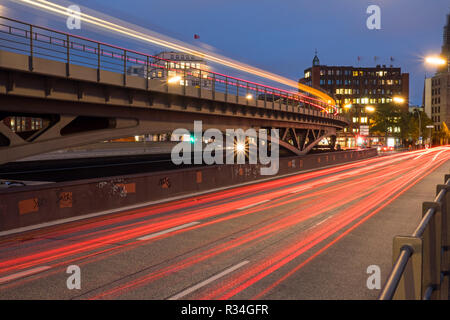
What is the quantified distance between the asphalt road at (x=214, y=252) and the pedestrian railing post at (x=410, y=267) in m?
3.02

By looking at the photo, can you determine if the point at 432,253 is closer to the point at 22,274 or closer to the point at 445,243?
the point at 445,243

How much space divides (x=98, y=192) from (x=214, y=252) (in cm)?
692

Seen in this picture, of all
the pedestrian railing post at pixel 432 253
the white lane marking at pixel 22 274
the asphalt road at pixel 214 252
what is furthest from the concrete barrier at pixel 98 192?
the pedestrian railing post at pixel 432 253

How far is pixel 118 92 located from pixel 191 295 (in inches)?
537

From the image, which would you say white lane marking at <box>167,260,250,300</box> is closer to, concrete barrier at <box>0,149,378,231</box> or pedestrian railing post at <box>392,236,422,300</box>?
pedestrian railing post at <box>392,236,422,300</box>

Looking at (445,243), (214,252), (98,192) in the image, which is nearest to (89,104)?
(98,192)

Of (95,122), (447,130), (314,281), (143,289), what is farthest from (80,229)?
(447,130)

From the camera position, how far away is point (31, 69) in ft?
45.1

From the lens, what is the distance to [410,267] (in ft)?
10.6

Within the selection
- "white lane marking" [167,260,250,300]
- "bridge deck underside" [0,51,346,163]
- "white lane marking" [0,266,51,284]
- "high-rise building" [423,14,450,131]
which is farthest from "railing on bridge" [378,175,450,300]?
"high-rise building" [423,14,450,131]

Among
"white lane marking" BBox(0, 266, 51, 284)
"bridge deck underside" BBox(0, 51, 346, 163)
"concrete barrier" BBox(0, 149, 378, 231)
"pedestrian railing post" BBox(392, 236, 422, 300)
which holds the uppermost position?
"bridge deck underside" BBox(0, 51, 346, 163)

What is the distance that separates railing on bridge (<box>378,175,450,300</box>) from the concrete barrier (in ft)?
35.6

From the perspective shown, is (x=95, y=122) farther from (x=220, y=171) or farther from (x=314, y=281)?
(x=314, y=281)

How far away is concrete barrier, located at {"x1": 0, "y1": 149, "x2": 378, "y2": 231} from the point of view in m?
11.5
